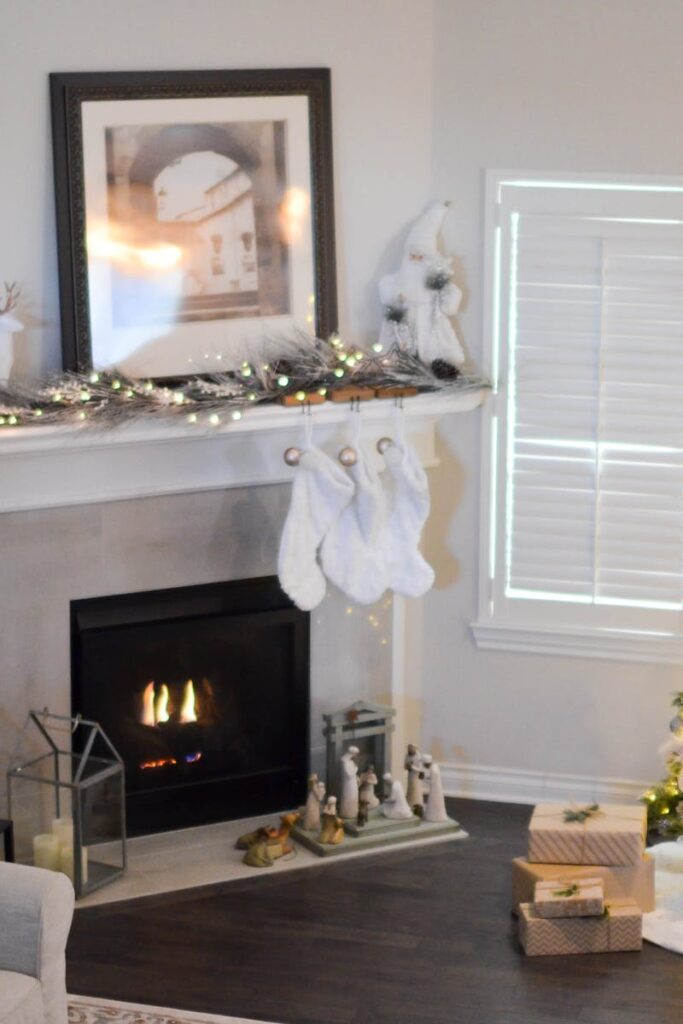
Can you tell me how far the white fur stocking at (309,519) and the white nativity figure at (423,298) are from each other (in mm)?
454

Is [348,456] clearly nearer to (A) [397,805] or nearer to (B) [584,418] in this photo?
(B) [584,418]

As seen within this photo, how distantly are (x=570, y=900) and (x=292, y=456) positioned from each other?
55.9 inches

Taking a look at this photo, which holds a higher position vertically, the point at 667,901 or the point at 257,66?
the point at 257,66

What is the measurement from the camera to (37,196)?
13.3 ft

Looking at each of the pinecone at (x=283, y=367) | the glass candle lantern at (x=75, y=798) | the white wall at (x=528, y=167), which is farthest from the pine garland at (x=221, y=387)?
the glass candle lantern at (x=75, y=798)

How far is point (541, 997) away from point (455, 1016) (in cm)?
23

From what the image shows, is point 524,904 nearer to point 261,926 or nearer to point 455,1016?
point 455,1016

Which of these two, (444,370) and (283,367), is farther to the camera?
(444,370)

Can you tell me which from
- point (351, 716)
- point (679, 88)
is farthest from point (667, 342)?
point (351, 716)

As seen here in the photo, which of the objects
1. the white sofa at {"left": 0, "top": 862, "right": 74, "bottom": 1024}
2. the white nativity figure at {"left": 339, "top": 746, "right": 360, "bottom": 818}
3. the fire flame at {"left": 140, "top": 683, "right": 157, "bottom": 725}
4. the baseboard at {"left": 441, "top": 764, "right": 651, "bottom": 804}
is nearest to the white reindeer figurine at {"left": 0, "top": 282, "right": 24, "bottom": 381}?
the fire flame at {"left": 140, "top": 683, "right": 157, "bottom": 725}

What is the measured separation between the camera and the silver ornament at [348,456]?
4.32 metres

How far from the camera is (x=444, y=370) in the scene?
452cm

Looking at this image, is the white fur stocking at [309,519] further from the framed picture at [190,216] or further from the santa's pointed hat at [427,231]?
the santa's pointed hat at [427,231]

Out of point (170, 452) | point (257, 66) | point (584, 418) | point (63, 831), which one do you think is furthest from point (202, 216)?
point (63, 831)
